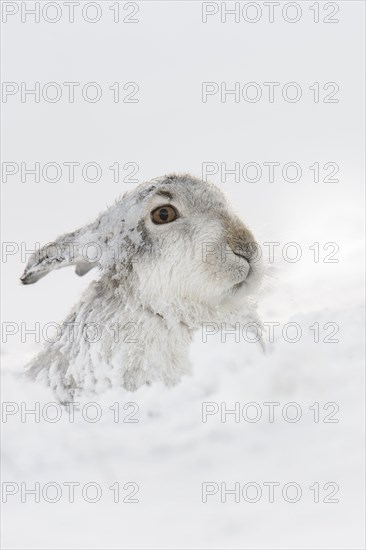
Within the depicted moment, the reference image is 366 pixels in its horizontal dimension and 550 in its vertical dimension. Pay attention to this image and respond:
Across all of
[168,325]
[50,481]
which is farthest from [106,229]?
[50,481]

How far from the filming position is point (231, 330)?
11898 millimetres

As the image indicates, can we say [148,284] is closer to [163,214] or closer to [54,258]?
[163,214]

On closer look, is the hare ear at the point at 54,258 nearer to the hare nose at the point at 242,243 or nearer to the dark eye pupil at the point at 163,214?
the dark eye pupil at the point at 163,214

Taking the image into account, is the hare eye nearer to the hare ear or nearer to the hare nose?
the hare nose

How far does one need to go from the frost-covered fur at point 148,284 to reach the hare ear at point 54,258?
0.04 feet

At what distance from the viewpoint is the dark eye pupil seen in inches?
471

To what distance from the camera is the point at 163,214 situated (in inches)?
471

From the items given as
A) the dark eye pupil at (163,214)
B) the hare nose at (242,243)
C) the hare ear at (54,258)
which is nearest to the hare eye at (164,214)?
the dark eye pupil at (163,214)

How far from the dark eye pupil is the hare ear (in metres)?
0.94

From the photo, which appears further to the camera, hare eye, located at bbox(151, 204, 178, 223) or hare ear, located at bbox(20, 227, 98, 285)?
hare ear, located at bbox(20, 227, 98, 285)

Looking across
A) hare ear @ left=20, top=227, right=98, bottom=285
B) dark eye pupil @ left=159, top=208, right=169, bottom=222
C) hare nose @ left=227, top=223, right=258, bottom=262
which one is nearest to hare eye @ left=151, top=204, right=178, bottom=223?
dark eye pupil @ left=159, top=208, right=169, bottom=222

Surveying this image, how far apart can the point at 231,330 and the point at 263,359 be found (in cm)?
57

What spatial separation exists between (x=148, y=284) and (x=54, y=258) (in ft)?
3.73

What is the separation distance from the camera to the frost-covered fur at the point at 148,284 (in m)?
11.6
